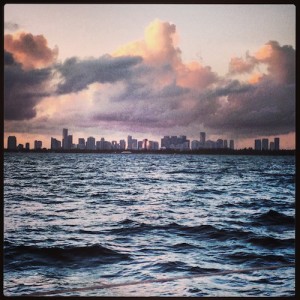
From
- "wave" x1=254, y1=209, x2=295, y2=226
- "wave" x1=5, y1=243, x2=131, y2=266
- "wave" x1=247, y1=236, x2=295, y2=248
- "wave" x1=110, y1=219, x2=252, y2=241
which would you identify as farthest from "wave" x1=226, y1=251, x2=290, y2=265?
"wave" x1=254, y1=209, x2=295, y2=226

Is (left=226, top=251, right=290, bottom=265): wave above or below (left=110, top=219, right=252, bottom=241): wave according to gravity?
above

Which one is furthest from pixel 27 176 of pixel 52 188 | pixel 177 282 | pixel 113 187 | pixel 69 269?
pixel 177 282

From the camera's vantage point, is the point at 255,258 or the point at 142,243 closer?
the point at 255,258

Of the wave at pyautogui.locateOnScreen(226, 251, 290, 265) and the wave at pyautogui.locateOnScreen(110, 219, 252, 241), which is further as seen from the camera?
the wave at pyautogui.locateOnScreen(110, 219, 252, 241)

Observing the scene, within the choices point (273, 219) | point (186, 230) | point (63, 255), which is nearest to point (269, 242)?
point (186, 230)

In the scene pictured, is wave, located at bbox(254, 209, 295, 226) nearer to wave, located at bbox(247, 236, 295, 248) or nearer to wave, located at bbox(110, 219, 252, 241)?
wave, located at bbox(110, 219, 252, 241)

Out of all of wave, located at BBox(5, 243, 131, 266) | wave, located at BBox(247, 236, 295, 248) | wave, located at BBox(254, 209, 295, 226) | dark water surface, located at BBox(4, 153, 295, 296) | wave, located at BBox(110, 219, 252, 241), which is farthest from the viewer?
wave, located at BBox(254, 209, 295, 226)

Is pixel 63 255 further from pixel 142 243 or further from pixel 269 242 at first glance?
pixel 269 242

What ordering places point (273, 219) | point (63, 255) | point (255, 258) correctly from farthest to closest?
1. point (273, 219)
2. point (63, 255)
3. point (255, 258)

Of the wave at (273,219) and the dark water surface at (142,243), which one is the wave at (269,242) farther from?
the wave at (273,219)

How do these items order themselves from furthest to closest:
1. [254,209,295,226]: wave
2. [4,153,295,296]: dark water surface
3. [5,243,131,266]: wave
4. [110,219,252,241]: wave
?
[254,209,295,226]: wave, [110,219,252,241]: wave, [5,243,131,266]: wave, [4,153,295,296]: dark water surface

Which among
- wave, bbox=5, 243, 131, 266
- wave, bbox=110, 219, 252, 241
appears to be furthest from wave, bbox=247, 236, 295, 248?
wave, bbox=5, 243, 131, 266
